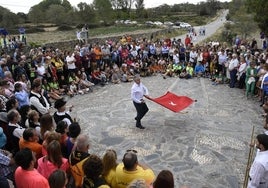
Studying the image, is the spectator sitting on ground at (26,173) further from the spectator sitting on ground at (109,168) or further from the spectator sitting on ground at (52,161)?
the spectator sitting on ground at (109,168)

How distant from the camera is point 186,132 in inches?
406

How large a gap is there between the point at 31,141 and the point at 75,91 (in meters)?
9.94

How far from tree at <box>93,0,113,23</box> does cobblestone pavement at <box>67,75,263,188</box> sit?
157ft

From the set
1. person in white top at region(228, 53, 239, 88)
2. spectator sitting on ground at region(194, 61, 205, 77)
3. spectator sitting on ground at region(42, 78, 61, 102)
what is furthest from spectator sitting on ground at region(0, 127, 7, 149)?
spectator sitting on ground at region(194, 61, 205, 77)

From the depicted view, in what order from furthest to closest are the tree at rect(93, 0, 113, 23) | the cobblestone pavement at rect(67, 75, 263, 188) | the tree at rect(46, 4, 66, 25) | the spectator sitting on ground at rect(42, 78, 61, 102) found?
the tree at rect(93, 0, 113, 23) → the tree at rect(46, 4, 66, 25) → the spectator sitting on ground at rect(42, 78, 61, 102) → the cobblestone pavement at rect(67, 75, 263, 188)

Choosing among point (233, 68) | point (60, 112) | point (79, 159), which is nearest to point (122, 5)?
point (233, 68)

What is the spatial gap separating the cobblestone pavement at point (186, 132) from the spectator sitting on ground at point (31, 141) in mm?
3221

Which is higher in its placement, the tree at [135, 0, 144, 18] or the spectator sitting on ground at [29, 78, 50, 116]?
the tree at [135, 0, 144, 18]

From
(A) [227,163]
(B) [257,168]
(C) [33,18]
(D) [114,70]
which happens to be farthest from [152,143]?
(C) [33,18]

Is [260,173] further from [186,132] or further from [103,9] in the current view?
[103,9]

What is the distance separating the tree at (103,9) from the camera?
6141 centimetres

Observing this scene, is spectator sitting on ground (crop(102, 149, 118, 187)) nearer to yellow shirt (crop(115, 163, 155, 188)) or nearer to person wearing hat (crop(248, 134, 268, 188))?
yellow shirt (crop(115, 163, 155, 188))

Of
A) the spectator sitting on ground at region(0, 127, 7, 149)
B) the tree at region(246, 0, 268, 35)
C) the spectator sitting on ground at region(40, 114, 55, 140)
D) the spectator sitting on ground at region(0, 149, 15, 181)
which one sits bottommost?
the spectator sitting on ground at region(0, 149, 15, 181)

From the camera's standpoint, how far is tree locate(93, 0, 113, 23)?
201 ft
